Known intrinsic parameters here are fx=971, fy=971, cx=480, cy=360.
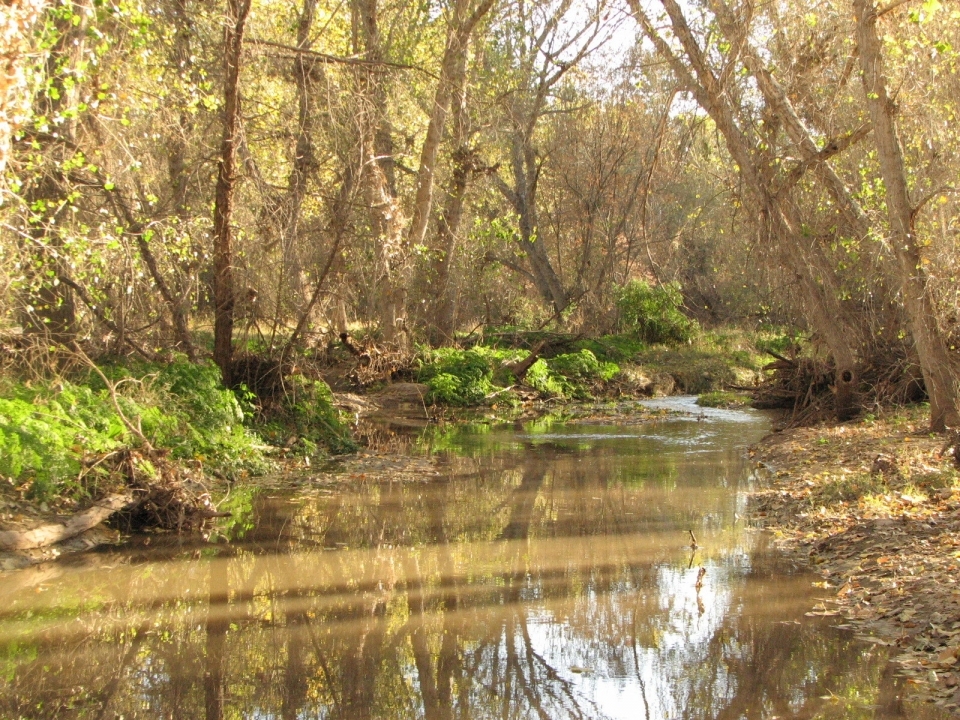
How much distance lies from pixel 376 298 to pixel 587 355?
6.58 m

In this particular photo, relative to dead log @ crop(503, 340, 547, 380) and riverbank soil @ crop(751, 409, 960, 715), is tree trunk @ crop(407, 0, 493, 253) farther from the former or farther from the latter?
riverbank soil @ crop(751, 409, 960, 715)

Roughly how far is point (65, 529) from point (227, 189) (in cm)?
620

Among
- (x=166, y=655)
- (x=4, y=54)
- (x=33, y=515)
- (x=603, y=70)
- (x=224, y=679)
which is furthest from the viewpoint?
(x=603, y=70)

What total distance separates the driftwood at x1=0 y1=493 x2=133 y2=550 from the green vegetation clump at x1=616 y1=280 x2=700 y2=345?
2112cm

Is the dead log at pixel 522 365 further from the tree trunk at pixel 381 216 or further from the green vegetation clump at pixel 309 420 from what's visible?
the green vegetation clump at pixel 309 420

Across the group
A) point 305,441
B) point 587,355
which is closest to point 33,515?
point 305,441

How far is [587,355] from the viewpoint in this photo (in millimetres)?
26406

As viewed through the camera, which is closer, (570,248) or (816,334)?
(816,334)

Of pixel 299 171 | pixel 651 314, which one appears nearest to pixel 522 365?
pixel 651 314

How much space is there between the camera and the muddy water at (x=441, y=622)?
607 centimetres

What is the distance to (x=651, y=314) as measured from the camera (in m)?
29.4

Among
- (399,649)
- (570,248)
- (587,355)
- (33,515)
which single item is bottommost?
(399,649)

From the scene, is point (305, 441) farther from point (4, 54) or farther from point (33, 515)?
point (4, 54)

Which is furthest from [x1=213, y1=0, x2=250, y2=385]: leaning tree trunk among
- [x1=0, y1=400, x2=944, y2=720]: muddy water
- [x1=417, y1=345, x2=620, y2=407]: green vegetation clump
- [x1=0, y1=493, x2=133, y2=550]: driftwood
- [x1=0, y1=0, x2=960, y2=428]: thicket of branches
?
[x1=417, y1=345, x2=620, y2=407]: green vegetation clump
